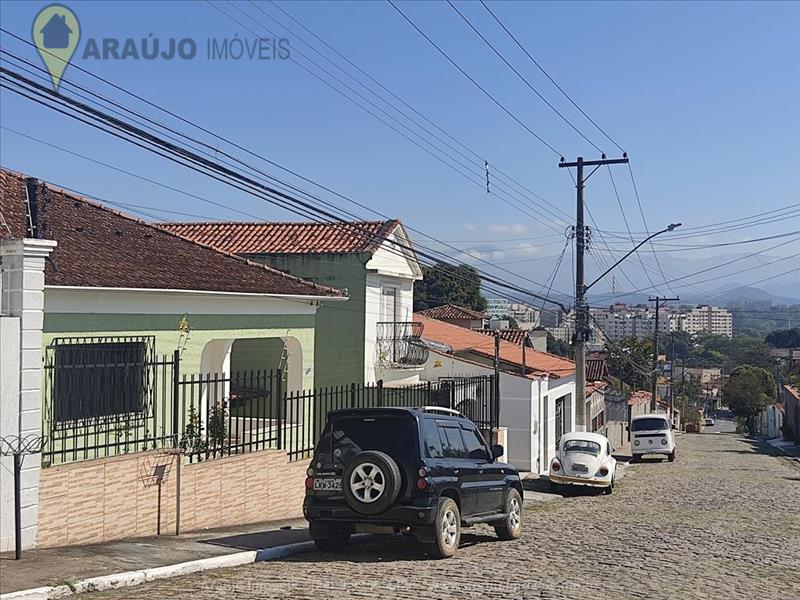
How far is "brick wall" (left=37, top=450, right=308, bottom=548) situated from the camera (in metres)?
11.2

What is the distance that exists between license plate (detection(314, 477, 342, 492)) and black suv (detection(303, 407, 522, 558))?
0.01m

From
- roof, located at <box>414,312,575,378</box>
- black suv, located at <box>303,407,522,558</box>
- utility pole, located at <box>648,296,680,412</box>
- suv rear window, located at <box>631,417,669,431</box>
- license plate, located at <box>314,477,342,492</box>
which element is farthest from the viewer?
utility pole, located at <box>648,296,680,412</box>

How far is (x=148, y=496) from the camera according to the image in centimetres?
1251

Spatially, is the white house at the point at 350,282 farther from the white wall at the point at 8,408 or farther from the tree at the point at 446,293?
the tree at the point at 446,293

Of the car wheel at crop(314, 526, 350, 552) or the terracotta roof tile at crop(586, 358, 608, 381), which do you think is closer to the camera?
the car wheel at crop(314, 526, 350, 552)

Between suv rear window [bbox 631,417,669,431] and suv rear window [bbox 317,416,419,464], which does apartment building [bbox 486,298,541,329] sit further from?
suv rear window [bbox 317,416,419,464]

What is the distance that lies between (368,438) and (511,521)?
3206 millimetres

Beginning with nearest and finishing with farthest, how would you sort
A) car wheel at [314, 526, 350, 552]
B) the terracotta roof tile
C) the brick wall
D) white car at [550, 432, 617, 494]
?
the brick wall → car wheel at [314, 526, 350, 552] → white car at [550, 432, 617, 494] → the terracotta roof tile

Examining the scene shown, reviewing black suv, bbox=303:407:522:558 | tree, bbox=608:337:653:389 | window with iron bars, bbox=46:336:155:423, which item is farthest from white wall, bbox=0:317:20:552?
tree, bbox=608:337:653:389

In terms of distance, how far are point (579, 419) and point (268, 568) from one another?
19.9 metres

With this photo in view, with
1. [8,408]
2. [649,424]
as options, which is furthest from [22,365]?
[649,424]

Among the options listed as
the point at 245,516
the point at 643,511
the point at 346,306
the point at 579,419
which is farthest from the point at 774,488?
the point at 245,516

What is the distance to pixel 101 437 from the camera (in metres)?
13.6

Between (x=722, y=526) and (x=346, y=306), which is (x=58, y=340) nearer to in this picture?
(x=722, y=526)
